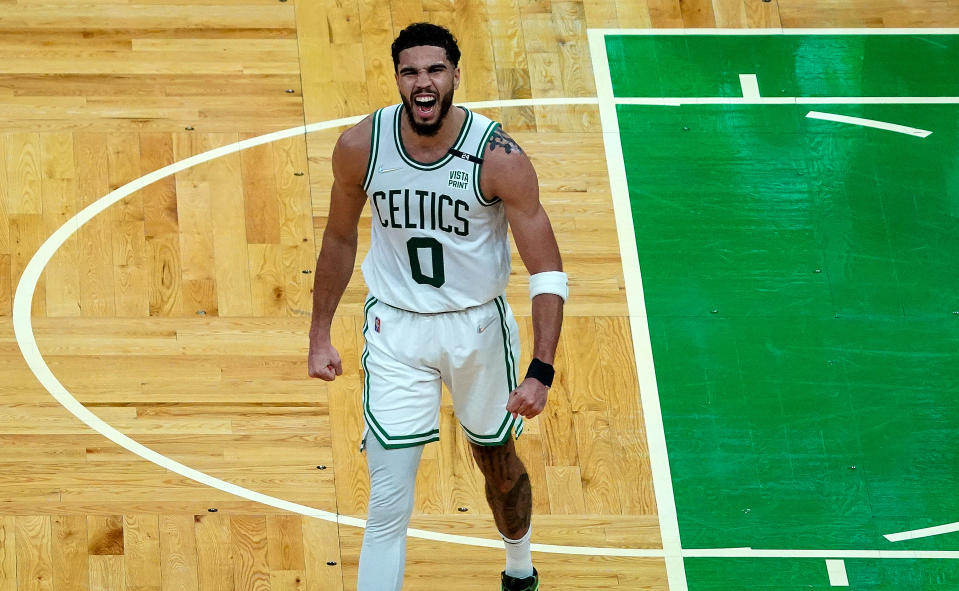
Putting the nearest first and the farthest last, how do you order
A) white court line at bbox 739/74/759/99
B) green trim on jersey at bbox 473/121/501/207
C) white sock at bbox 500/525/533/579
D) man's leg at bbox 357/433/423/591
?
green trim on jersey at bbox 473/121/501/207, man's leg at bbox 357/433/423/591, white sock at bbox 500/525/533/579, white court line at bbox 739/74/759/99

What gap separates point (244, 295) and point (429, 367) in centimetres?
242

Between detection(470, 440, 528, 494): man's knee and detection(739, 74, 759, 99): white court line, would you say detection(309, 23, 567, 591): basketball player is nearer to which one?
detection(470, 440, 528, 494): man's knee

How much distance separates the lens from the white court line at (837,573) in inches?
264

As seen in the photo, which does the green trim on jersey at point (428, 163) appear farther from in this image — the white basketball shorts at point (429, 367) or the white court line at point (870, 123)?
the white court line at point (870, 123)

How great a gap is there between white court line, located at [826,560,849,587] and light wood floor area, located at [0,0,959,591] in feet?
2.39

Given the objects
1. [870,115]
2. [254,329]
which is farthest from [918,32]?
[254,329]

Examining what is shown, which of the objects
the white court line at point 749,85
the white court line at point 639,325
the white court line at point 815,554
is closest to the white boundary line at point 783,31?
the white court line at point 639,325

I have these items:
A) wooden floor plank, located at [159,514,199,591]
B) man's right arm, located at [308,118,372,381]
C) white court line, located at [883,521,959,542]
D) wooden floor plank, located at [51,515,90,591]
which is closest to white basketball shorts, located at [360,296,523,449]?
man's right arm, located at [308,118,372,381]

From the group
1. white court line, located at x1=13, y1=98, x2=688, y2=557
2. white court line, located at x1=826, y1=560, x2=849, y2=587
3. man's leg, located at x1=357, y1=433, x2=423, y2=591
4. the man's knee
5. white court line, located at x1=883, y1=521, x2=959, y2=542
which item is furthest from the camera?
white court line, located at x1=883, y1=521, x2=959, y2=542

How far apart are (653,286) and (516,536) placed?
7.59ft

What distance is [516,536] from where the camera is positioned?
6.14m

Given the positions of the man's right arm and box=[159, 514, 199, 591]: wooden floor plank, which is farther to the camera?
box=[159, 514, 199, 591]: wooden floor plank

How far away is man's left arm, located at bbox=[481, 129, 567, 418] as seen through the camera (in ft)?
17.6

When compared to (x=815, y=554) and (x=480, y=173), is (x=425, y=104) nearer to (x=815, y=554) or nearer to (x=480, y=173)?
(x=480, y=173)
